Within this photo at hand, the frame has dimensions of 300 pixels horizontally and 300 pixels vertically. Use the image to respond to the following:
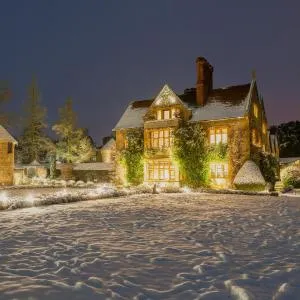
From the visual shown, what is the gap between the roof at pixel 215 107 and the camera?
2914cm

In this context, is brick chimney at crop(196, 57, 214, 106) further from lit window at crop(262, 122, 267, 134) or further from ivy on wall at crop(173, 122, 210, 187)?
lit window at crop(262, 122, 267, 134)

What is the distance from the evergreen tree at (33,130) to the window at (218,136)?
32.4 meters

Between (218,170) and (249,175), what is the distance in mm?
3571

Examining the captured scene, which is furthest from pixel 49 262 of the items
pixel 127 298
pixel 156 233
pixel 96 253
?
pixel 156 233

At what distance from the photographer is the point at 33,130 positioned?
177ft

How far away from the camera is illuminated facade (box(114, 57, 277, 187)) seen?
2838cm

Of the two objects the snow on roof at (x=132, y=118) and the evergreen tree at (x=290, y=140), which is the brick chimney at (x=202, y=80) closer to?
the snow on roof at (x=132, y=118)

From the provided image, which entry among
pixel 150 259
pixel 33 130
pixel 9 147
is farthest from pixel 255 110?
pixel 33 130

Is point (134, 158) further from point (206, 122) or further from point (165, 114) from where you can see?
point (206, 122)

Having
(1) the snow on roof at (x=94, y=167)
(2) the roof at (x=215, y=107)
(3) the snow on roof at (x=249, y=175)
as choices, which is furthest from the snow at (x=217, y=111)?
(1) the snow on roof at (x=94, y=167)

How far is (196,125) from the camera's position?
2967 cm

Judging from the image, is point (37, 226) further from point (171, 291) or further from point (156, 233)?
point (171, 291)

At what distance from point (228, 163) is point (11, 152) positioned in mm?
23355

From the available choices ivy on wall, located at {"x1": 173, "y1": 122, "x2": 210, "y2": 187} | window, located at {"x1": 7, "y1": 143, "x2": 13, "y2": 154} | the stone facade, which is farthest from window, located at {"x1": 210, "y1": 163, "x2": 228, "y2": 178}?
window, located at {"x1": 7, "y1": 143, "x2": 13, "y2": 154}
